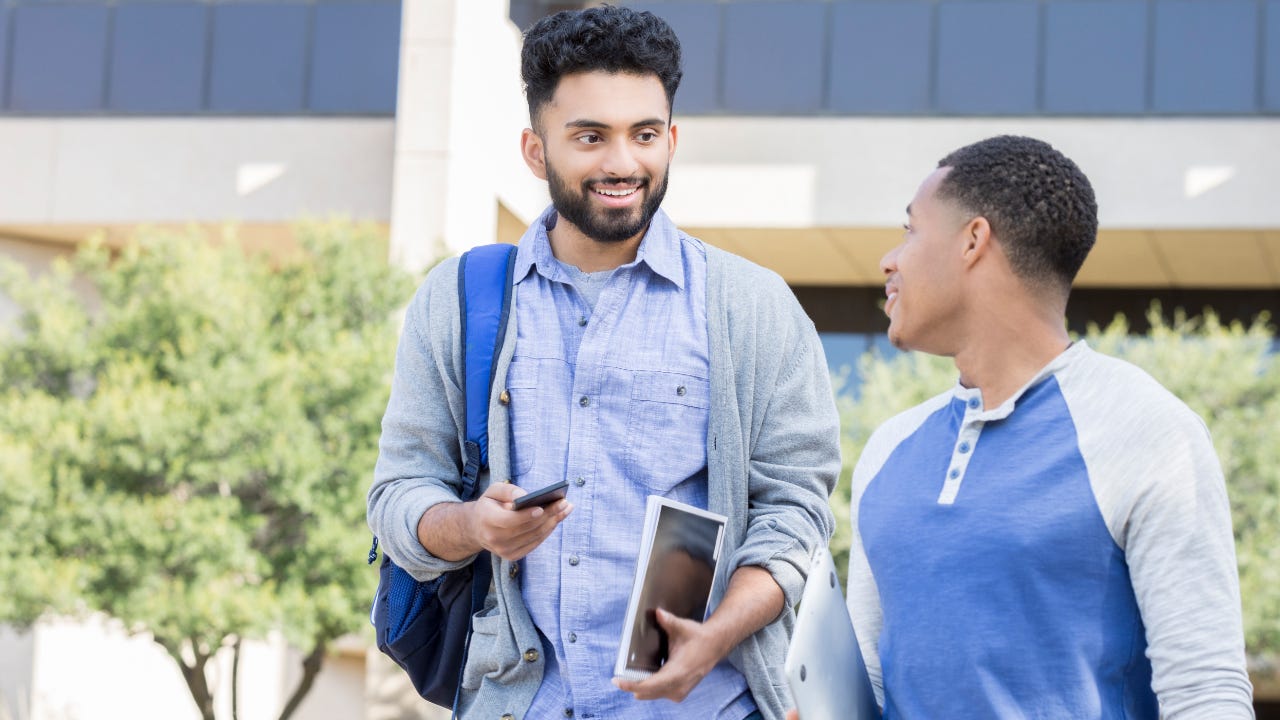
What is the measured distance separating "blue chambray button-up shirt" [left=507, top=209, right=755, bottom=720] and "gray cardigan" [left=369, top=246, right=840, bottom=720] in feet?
0.12

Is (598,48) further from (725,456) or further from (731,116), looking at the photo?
(731,116)

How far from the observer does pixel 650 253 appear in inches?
123

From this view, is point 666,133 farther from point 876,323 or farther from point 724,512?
point 876,323

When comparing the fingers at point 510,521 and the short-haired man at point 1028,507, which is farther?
the fingers at point 510,521

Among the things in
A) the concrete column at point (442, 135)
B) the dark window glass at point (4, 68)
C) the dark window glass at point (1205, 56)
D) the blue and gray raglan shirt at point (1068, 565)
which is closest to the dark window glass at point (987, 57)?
the dark window glass at point (1205, 56)

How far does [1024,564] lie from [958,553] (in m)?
0.11

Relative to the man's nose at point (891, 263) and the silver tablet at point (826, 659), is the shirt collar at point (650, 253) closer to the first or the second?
the man's nose at point (891, 263)

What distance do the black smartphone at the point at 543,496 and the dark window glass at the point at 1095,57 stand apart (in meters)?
20.6

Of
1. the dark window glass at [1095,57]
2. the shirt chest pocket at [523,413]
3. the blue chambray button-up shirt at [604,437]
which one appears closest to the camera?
the blue chambray button-up shirt at [604,437]

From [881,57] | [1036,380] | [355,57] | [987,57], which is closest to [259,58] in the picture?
[355,57]

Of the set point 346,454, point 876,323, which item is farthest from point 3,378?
point 876,323

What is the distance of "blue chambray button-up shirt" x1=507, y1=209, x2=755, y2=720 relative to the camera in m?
2.88

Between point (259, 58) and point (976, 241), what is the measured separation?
21.0 m

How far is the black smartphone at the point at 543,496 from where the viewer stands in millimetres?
2443
